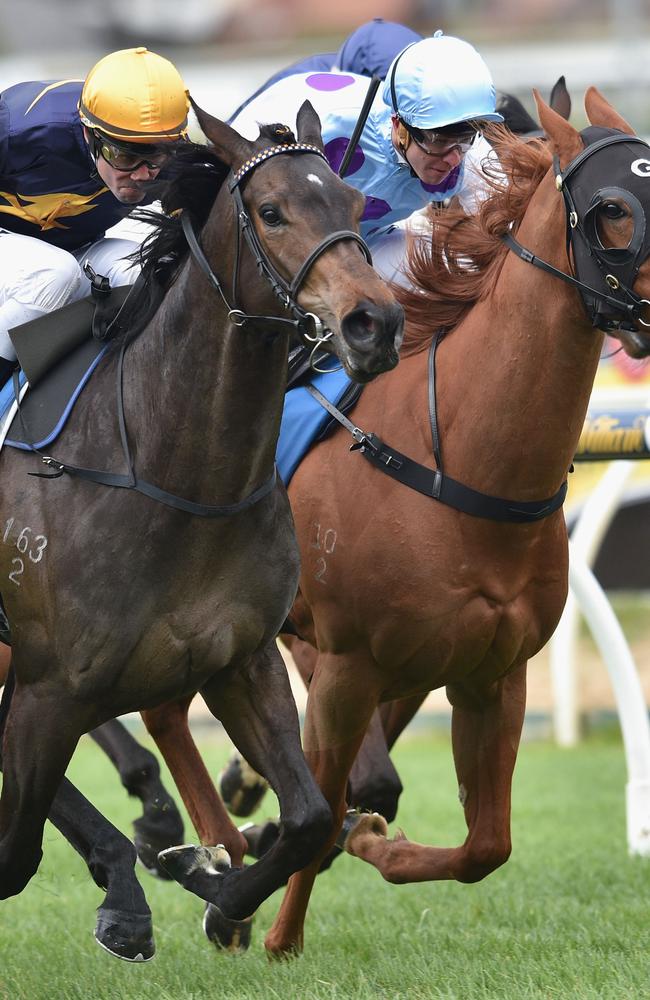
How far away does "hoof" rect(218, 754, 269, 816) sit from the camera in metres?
5.31

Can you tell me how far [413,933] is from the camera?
4629mm

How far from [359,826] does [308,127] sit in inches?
81.8

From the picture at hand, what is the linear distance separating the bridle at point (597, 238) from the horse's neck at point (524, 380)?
54mm

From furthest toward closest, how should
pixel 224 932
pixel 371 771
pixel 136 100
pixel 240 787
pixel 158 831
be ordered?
1. pixel 240 787
2. pixel 158 831
3. pixel 371 771
4. pixel 224 932
5. pixel 136 100

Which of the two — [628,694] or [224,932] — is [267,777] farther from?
[628,694]

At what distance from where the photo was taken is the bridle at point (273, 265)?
320 centimetres

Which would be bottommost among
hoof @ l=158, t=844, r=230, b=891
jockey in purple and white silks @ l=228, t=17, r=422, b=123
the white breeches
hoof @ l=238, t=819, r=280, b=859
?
hoof @ l=238, t=819, r=280, b=859

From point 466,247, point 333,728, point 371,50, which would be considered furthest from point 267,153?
point 371,50

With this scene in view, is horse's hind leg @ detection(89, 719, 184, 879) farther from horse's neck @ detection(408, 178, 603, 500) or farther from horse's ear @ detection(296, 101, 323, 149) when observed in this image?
horse's ear @ detection(296, 101, 323, 149)

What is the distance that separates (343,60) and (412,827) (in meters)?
3.18

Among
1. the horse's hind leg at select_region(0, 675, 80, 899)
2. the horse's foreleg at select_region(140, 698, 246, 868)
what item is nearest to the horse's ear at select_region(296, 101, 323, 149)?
the horse's hind leg at select_region(0, 675, 80, 899)

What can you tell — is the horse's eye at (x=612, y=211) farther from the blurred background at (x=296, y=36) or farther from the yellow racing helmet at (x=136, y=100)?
the blurred background at (x=296, y=36)

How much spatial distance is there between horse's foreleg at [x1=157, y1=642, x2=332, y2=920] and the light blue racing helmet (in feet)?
5.04

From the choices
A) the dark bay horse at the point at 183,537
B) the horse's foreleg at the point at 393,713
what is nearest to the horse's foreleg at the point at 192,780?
the horse's foreleg at the point at 393,713
